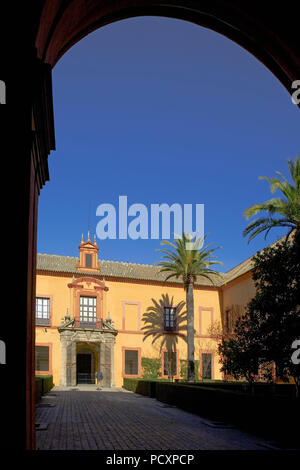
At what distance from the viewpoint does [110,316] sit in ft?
109

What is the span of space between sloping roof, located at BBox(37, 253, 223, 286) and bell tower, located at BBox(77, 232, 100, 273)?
363mm

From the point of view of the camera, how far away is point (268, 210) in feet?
61.7

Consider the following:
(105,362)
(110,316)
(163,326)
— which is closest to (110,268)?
(110,316)

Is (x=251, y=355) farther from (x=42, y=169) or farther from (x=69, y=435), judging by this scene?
(x=42, y=169)

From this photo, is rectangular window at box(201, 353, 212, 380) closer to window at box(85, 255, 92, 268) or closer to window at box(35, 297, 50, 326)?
window at box(85, 255, 92, 268)

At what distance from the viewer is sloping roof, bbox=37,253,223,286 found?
32644 mm

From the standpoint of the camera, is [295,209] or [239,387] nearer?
[295,209]

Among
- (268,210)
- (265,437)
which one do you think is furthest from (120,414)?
(268,210)

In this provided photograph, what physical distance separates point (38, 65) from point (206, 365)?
32667 mm

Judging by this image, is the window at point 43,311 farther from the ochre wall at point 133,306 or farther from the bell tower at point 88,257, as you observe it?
the bell tower at point 88,257

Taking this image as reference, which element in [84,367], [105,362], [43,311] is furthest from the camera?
[84,367]

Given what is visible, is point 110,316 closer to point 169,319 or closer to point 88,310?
point 88,310

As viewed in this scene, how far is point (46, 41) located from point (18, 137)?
1706 mm

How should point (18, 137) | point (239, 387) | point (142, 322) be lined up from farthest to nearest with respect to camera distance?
1. point (142, 322)
2. point (239, 387)
3. point (18, 137)
